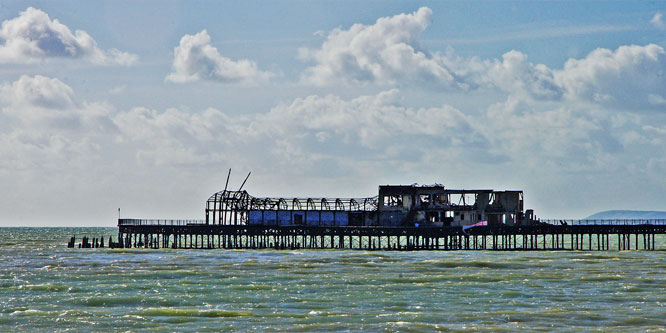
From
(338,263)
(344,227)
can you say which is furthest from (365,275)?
(344,227)

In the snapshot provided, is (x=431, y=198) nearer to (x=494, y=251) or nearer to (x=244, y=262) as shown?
(x=494, y=251)

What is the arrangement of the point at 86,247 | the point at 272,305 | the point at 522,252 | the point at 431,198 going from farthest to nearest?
the point at 86,247 < the point at 431,198 < the point at 522,252 < the point at 272,305

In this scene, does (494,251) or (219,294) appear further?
(494,251)

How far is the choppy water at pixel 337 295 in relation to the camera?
36.8 meters

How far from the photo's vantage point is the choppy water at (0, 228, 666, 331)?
36.8 metres

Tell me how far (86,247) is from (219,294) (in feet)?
202

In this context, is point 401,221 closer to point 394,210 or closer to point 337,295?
point 394,210

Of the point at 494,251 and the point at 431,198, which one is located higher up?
the point at 431,198

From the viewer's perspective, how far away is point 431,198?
97188 mm

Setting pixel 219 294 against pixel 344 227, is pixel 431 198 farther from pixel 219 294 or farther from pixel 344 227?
pixel 219 294

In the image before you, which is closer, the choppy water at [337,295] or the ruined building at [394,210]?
the choppy water at [337,295]

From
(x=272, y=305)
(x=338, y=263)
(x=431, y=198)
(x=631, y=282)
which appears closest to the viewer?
(x=272, y=305)

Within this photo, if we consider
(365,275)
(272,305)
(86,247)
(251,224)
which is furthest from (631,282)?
(86,247)

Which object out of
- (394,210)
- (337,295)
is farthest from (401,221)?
(337,295)
